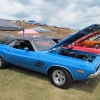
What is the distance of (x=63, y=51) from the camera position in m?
5.06

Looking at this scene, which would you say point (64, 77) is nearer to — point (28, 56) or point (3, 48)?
point (28, 56)

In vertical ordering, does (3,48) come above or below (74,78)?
above

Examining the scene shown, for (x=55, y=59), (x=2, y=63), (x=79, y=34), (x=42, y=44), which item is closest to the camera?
(x=55, y=59)

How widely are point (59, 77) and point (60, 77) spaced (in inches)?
1.4

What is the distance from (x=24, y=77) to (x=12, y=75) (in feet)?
1.62

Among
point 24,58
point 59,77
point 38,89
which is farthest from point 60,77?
point 24,58

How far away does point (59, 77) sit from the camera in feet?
14.3

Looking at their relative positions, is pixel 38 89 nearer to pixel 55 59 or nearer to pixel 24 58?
pixel 55 59

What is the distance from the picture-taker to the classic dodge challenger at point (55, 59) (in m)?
4.00

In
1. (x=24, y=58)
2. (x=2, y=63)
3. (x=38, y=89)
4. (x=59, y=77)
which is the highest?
(x=24, y=58)

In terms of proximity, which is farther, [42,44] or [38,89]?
[42,44]

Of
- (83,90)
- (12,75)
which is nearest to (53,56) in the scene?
(83,90)

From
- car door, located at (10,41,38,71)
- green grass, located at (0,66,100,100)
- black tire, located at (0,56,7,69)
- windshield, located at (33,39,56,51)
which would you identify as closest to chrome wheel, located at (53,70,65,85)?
green grass, located at (0,66,100,100)

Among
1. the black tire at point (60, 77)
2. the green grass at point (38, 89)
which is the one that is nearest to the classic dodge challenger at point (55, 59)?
the black tire at point (60, 77)
